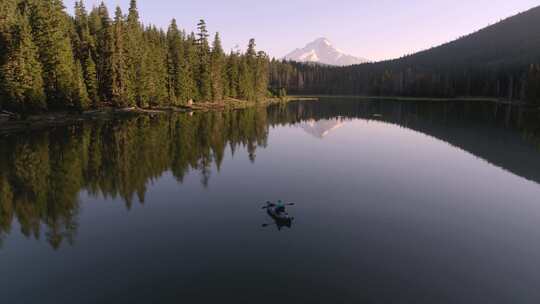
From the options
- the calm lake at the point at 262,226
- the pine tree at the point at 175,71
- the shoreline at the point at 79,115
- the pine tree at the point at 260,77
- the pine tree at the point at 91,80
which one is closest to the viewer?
the calm lake at the point at 262,226

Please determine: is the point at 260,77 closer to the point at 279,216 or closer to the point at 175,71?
the point at 175,71

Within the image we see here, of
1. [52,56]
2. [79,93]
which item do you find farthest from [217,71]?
[52,56]

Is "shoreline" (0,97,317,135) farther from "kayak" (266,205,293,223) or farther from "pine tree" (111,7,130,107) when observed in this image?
"kayak" (266,205,293,223)

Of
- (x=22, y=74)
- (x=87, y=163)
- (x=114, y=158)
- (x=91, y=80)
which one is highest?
(x=91, y=80)

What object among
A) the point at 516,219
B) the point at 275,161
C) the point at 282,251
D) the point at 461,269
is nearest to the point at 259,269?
the point at 282,251

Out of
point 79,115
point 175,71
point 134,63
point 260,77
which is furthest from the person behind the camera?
point 260,77

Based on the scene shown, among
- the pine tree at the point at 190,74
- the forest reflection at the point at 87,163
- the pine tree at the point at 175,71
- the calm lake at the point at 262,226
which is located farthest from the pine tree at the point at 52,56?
the pine tree at the point at 190,74

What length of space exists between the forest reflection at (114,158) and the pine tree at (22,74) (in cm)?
685

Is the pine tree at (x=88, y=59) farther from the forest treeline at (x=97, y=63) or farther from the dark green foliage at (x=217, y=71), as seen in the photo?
the dark green foliage at (x=217, y=71)

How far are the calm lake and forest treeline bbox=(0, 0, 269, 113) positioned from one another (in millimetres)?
21663

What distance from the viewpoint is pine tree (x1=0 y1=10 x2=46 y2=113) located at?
177ft

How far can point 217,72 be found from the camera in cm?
10894

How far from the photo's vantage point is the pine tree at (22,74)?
53.8 m

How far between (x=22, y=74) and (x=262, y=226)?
55.8m
